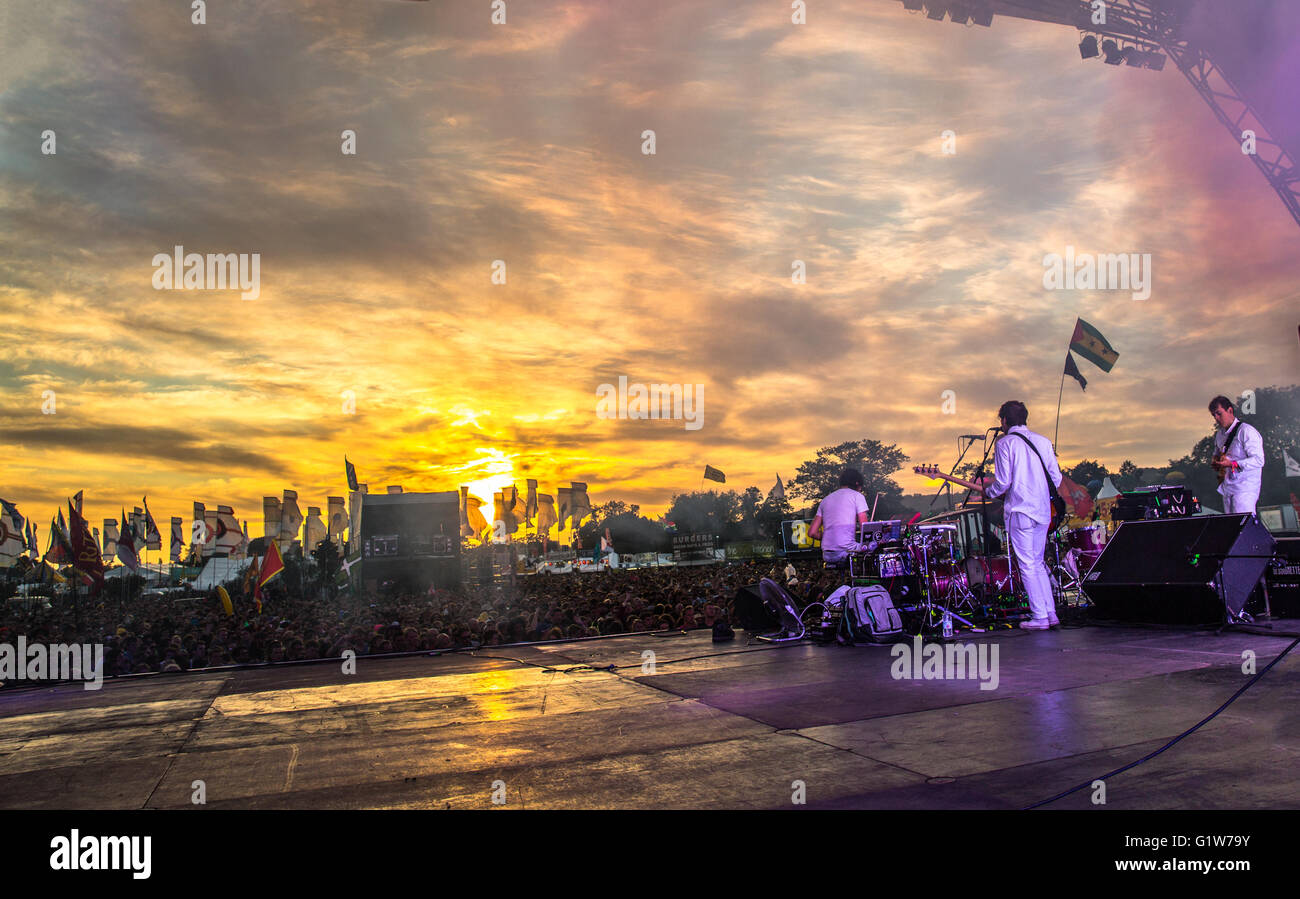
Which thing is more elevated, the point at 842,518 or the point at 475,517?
the point at 842,518

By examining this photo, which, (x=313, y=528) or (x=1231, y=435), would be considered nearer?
(x=1231, y=435)

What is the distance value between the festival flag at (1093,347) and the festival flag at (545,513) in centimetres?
7583

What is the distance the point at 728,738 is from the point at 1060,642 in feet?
15.7

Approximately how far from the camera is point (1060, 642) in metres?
7.98

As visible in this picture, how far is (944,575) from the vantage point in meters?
9.76

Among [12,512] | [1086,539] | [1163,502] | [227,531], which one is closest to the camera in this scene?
[1163,502]

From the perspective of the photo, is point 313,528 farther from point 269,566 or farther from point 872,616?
point 872,616

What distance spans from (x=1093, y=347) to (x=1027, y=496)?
6.44 metres

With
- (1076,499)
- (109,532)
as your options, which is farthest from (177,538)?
(1076,499)

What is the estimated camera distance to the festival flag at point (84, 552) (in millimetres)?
29047

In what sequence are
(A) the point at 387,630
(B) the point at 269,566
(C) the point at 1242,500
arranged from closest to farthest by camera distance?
1. (C) the point at 1242,500
2. (A) the point at 387,630
3. (B) the point at 269,566

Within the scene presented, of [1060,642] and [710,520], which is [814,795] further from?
[710,520]
